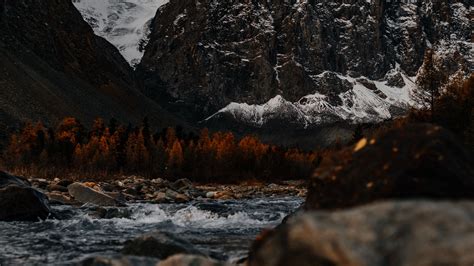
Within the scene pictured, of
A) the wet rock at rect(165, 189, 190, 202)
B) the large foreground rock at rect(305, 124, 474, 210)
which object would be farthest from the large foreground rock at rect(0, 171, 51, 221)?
the wet rock at rect(165, 189, 190, 202)

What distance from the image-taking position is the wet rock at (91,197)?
33.6 m

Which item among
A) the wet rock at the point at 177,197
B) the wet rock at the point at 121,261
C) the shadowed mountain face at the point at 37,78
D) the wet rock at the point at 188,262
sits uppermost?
the shadowed mountain face at the point at 37,78

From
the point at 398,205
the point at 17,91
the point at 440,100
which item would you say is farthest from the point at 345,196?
the point at 17,91

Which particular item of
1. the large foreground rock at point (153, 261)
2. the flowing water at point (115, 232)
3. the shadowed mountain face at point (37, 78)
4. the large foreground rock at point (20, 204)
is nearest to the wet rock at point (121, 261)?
the large foreground rock at point (153, 261)

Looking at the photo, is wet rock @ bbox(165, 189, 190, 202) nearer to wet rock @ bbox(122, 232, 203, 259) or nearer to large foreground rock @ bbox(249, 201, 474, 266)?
wet rock @ bbox(122, 232, 203, 259)

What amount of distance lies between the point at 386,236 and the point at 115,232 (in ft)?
59.4

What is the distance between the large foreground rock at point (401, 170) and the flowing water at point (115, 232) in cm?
532

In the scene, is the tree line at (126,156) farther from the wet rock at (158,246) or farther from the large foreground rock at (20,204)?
the wet rock at (158,246)

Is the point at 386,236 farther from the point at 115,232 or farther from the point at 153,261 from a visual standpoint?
the point at 115,232

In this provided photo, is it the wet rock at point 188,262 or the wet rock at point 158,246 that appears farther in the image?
the wet rock at point 158,246

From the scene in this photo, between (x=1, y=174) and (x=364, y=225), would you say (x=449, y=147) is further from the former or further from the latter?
(x=1, y=174)

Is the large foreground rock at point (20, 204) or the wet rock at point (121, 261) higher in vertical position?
the wet rock at point (121, 261)

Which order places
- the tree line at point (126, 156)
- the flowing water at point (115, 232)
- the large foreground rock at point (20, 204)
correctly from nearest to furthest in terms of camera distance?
the flowing water at point (115, 232)
the large foreground rock at point (20, 204)
the tree line at point (126, 156)

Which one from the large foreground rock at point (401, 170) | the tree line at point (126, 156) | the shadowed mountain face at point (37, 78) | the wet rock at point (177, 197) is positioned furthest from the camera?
the shadowed mountain face at point (37, 78)
